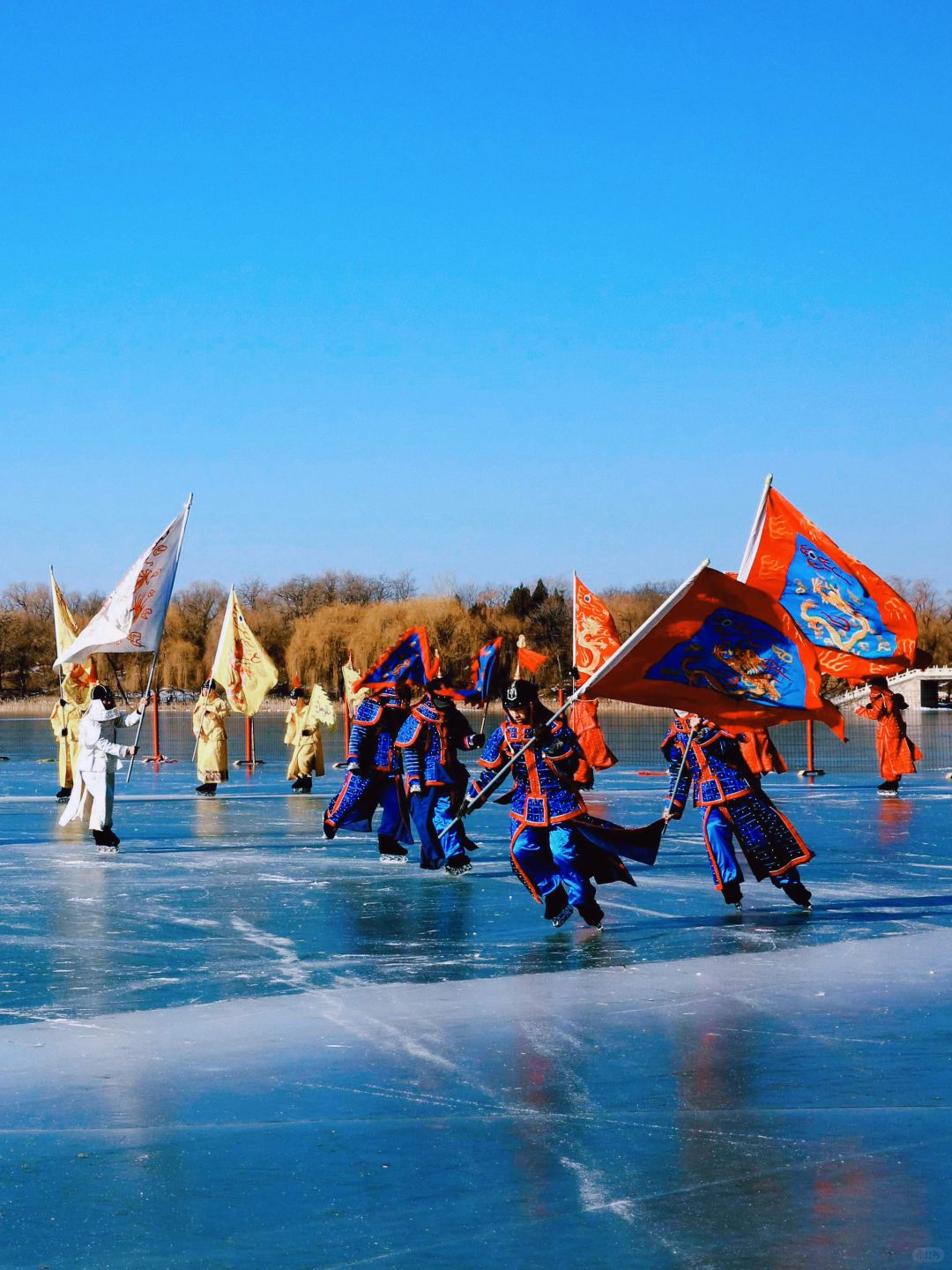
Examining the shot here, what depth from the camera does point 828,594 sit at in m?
14.0

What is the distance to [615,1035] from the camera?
21.2 ft

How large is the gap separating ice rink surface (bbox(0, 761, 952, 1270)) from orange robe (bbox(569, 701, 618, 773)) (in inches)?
402

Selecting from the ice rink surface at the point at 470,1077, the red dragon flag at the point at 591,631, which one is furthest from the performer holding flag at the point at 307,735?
the ice rink surface at the point at 470,1077

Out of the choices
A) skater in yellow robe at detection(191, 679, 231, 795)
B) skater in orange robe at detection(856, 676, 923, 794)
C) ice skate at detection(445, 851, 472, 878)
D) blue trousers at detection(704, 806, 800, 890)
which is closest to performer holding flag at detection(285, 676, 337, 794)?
skater in yellow robe at detection(191, 679, 231, 795)

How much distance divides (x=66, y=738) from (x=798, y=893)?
37.2 feet

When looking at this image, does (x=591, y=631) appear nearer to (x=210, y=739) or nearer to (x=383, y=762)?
(x=210, y=739)

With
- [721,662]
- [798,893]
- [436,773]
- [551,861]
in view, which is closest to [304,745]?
[436,773]

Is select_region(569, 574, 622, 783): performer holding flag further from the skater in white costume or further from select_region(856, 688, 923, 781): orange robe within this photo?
the skater in white costume

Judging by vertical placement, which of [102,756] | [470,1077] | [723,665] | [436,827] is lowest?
[470,1077]

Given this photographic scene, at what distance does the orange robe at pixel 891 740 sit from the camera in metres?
19.6

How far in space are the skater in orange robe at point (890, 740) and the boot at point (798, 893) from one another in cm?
972

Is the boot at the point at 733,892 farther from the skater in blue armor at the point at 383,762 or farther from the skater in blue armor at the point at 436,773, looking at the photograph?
the skater in blue armor at the point at 383,762

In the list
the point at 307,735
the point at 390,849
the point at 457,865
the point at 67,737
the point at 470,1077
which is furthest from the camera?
the point at 307,735

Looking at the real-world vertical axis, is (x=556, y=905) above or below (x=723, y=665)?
below
